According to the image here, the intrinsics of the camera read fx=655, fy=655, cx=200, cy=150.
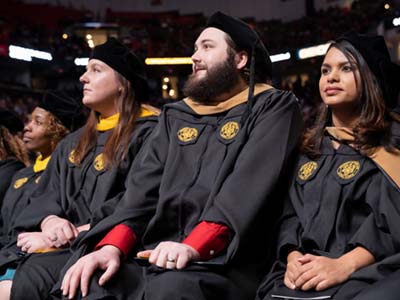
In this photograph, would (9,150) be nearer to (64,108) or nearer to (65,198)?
(64,108)

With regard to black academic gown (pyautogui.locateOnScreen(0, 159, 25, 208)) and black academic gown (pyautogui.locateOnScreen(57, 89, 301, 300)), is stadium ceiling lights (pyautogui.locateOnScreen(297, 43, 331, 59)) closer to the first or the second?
black academic gown (pyautogui.locateOnScreen(0, 159, 25, 208))

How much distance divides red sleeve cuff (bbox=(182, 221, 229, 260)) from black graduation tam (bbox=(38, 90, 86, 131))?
7.77 ft

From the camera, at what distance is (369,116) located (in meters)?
2.93

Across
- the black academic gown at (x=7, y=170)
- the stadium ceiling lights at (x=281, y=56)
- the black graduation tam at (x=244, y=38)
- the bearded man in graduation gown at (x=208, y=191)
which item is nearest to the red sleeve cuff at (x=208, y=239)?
the bearded man in graduation gown at (x=208, y=191)

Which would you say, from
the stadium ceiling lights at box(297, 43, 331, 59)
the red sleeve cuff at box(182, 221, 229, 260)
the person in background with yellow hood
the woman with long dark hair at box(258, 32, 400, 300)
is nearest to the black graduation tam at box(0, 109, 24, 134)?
the person in background with yellow hood

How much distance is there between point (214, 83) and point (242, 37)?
298 mm

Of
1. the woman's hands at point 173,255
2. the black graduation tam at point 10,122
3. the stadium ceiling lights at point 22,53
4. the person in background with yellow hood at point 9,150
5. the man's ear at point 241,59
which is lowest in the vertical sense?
the woman's hands at point 173,255

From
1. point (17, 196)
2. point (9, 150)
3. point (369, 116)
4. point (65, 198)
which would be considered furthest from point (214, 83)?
point (9, 150)

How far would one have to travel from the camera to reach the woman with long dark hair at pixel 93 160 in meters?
3.76

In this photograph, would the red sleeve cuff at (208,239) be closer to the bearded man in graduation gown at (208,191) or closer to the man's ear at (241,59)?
the bearded man in graduation gown at (208,191)

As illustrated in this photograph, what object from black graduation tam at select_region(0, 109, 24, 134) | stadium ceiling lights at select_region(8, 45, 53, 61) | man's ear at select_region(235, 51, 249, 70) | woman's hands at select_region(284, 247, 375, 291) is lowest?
woman's hands at select_region(284, 247, 375, 291)

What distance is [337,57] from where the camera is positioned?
3.03 meters

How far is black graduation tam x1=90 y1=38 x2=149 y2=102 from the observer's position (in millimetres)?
4145

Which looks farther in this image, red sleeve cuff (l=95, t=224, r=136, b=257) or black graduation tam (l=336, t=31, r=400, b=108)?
red sleeve cuff (l=95, t=224, r=136, b=257)
